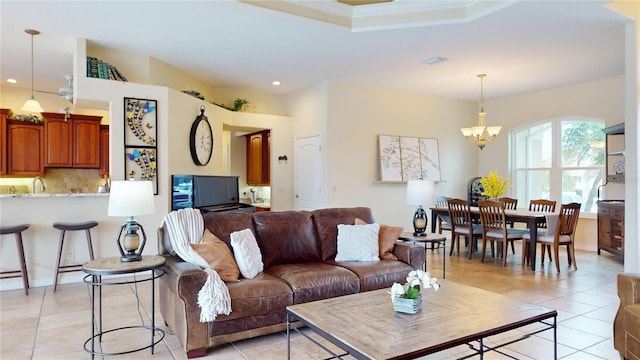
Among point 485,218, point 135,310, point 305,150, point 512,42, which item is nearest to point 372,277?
point 135,310

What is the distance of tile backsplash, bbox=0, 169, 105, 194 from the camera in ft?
24.0

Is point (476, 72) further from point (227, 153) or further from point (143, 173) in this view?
point (227, 153)

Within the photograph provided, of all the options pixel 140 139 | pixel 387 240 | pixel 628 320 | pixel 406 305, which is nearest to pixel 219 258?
pixel 406 305

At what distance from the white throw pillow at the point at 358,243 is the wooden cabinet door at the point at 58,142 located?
6.13 meters

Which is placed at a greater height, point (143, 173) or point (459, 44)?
point (459, 44)

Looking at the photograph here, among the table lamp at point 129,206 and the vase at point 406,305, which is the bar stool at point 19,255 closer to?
the table lamp at point 129,206

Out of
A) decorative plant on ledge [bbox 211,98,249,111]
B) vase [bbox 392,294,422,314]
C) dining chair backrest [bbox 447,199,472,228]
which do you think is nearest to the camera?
vase [bbox 392,294,422,314]

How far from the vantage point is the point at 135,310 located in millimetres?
3748

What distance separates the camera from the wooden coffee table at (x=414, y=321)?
1.83 meters

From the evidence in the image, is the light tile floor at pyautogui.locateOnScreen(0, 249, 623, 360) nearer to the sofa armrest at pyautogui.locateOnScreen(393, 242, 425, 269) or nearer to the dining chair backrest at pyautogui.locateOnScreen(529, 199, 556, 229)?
the sofa armrest at pyautogui.locateOnScreen(393, 242, 425, 269)

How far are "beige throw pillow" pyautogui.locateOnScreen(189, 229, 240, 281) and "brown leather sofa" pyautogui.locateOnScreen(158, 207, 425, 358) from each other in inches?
4.1

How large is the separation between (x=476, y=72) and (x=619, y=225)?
3.04 m

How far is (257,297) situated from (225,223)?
0.88 metres

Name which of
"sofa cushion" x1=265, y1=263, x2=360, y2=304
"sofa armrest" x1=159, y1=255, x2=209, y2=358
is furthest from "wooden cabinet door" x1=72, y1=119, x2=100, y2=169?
"sofa armrest" x1=159, y1=255, x2=209, y2=358
